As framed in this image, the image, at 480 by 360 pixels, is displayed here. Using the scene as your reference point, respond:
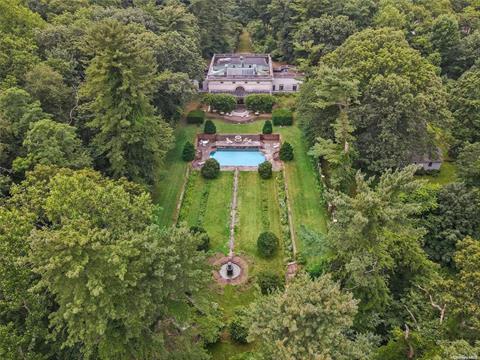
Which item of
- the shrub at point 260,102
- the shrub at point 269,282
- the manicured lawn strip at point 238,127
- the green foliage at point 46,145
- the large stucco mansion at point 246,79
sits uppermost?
the green foliage at point 46,145

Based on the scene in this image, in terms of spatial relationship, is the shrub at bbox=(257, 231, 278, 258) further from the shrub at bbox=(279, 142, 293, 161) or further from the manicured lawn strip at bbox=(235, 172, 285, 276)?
the shrub at bbox=(279, 142, 293, 161)

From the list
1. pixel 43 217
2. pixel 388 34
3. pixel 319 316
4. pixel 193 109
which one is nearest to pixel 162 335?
pixel 319 316

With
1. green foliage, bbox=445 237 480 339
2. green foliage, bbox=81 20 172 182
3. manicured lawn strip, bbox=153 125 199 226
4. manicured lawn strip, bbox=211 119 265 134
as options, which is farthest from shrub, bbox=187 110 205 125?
green foliage, bbox=445 237 480 339

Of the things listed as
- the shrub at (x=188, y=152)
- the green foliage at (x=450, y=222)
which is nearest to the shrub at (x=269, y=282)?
the green foliage at (x=450, y=222)

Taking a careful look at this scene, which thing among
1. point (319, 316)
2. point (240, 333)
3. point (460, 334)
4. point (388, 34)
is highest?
point (388, 34)

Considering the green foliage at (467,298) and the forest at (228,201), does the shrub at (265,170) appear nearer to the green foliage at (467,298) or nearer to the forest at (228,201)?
the forest at (228,201)

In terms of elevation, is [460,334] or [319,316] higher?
[319,316]

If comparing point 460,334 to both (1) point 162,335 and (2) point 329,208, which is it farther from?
(2) point 329,208
